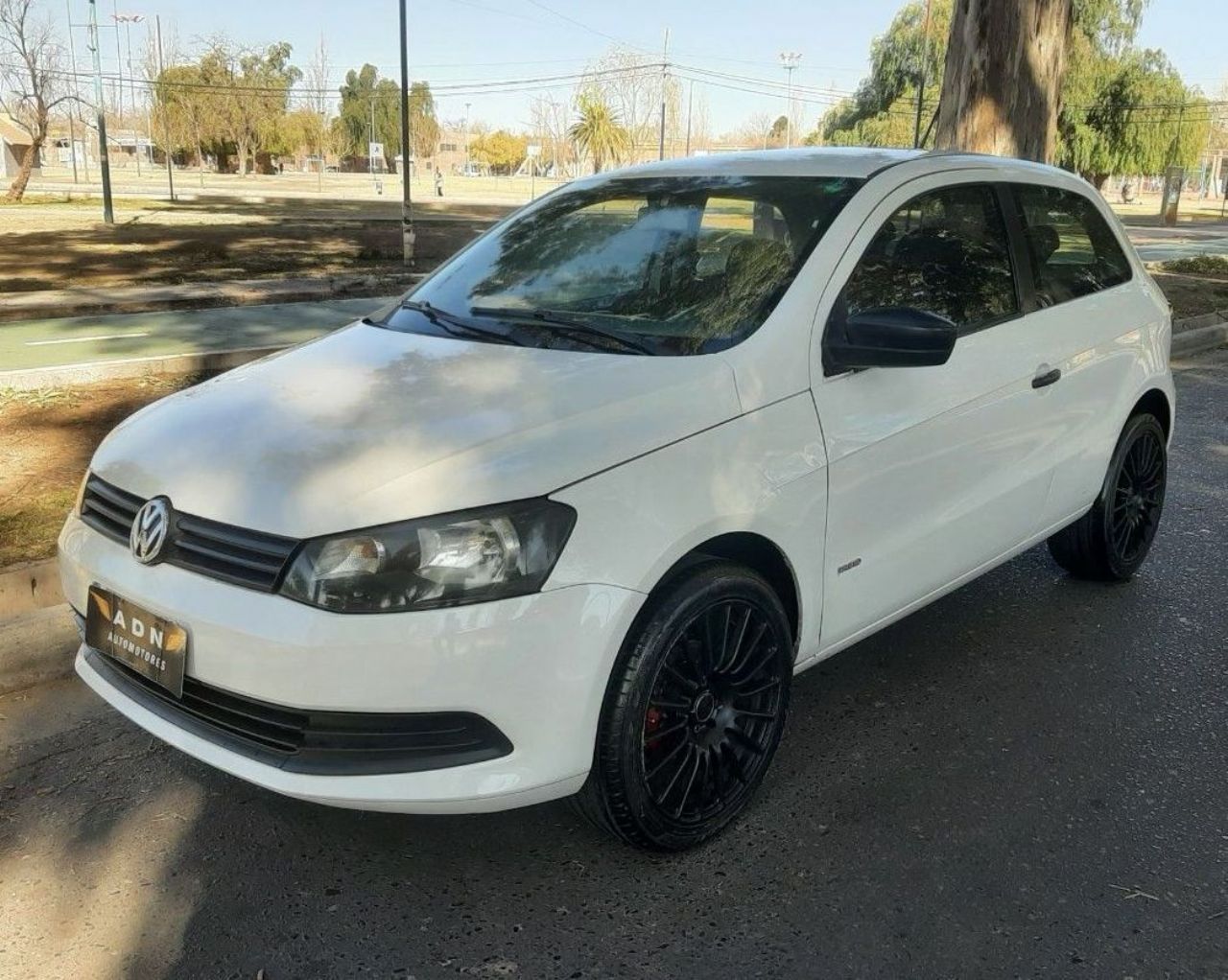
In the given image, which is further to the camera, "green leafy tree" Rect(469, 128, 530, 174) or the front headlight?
"green leafy tree" Rect(469, 128, 530, 174)

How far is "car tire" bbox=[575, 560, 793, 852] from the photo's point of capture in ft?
8.40

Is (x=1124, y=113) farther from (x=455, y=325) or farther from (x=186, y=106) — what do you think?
(x=186, y=106)

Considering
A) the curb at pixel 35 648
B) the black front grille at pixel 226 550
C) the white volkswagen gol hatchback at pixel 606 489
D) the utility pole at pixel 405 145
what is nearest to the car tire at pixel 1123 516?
the white volkswagen gol hatchback at pixel 606 489

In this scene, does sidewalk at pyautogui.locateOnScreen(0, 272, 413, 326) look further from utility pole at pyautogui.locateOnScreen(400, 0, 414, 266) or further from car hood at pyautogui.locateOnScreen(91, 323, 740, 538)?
car hood at pyautogui.locateOnScreen(91, 323, 740, 538)

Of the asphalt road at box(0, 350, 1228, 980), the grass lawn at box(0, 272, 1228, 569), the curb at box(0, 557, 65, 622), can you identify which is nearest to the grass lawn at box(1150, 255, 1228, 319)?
the asphalt road at box(0, 350, 1228, 980)

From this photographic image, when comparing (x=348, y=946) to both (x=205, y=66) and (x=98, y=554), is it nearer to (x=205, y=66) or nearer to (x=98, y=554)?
(x=98, y=554)

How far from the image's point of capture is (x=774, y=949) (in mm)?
2516

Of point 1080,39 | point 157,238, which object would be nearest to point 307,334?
point 157,238

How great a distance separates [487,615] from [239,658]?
1.74ft

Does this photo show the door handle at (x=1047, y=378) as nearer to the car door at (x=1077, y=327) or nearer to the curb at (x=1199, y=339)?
the car door at (x=1077, y=327)

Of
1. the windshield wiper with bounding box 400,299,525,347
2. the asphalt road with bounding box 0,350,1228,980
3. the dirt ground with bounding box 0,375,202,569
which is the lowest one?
the asphalt road with bounding box 0,350,1228,980

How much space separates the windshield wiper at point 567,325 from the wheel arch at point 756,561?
0.55m

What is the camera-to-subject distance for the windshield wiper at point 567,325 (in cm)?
305

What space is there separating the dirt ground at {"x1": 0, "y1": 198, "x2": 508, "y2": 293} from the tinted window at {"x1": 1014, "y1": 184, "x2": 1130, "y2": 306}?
41.6 feet
